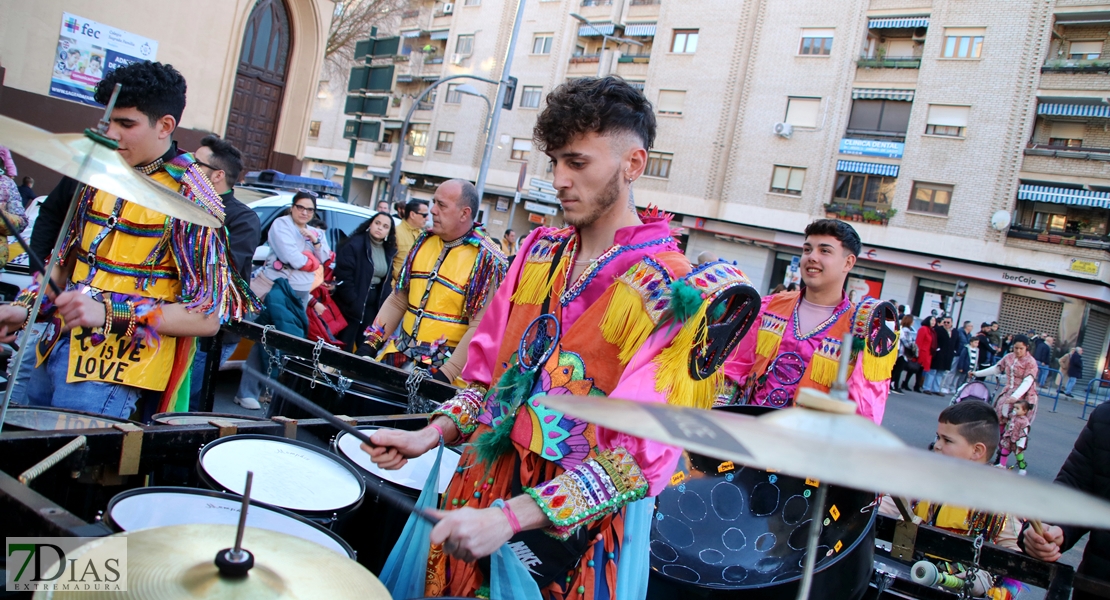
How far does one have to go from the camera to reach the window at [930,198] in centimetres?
2544

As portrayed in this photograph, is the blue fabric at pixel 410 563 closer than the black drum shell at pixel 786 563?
Yes

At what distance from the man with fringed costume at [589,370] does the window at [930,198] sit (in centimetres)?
2698

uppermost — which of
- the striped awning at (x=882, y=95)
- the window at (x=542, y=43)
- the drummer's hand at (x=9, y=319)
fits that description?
the window at (x=542, y=43)

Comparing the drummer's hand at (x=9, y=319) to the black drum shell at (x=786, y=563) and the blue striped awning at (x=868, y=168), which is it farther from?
the blue striped awning at (x=868, y=168)

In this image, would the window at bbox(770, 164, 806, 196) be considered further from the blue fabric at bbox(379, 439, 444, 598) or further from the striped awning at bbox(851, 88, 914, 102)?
the blue fabric at bbox(379, 439, 444, 598)

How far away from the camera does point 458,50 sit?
133 ft

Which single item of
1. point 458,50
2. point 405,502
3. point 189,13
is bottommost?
point 405,502

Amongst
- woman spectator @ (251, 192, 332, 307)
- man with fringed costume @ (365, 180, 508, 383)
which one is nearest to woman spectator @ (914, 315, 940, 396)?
woman spectator @ (251, 192, 332, 307)

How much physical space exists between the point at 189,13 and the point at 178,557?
12276mm

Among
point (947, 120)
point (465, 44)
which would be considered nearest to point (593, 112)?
point (947, 120)

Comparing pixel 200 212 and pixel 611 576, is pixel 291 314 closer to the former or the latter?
pixel 200 212

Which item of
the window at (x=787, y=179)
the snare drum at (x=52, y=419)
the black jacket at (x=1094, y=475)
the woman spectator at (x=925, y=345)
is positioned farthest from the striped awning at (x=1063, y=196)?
the snare drum at (x=52, y=419)

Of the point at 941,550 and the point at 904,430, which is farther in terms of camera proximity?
the point at 904,430

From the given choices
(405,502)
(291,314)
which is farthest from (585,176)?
(291,314)
